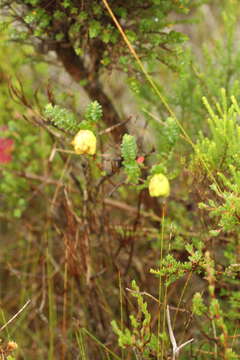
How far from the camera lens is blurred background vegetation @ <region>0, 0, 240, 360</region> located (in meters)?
1.18

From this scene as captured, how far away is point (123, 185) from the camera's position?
5.96 ft

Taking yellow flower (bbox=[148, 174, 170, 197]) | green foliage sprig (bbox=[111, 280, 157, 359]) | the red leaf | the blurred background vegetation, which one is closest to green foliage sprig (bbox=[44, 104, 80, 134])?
the blurred background vegetation

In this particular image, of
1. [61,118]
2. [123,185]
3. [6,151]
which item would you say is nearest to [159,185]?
[61,118]

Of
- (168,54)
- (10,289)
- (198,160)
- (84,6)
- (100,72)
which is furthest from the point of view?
(10,289)

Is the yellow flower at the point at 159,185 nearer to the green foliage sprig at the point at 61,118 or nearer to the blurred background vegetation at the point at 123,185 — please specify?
the blurred background vegetation at the point at 123,185

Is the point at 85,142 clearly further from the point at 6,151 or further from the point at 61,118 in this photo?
the point at 6,151

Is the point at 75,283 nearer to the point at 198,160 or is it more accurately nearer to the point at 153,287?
the point at 153,287

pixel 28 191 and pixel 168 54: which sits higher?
pixel 168 54

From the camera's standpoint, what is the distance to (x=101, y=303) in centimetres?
165

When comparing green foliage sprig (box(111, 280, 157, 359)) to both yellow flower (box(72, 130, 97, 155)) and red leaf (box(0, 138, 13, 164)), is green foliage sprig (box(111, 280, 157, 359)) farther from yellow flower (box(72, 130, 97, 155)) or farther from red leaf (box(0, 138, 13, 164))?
red leaf (box(0, 138, 13, 164))

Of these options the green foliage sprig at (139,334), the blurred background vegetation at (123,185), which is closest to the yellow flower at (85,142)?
the blurred background vegetation at (123,185)

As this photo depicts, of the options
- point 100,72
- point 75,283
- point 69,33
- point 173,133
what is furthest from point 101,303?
point 69,33

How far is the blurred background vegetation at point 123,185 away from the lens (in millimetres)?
1184

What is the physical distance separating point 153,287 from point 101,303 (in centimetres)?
39
